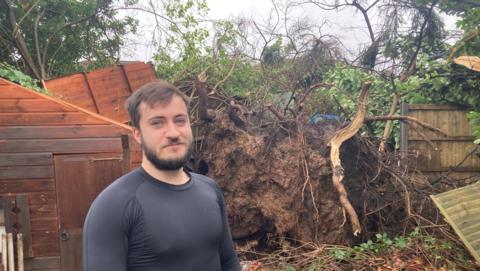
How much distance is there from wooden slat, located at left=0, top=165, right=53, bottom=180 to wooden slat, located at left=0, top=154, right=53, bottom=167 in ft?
0.15

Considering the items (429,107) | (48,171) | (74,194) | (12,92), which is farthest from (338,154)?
(12,92)

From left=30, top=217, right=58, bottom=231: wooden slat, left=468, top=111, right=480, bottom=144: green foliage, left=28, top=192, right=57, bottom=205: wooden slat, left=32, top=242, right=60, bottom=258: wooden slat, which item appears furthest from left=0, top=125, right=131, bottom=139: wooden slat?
left=468, top=111, right=480, bottom=144: green foliage

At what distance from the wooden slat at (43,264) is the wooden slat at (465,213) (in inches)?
167

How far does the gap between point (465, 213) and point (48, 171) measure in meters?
4.48

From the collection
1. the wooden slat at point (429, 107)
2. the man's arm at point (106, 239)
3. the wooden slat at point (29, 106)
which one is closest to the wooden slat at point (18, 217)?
the wooden slat at point (29, 106)

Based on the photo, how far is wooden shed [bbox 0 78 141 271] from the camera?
5.02 metres

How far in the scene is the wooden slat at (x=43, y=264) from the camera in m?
5.01

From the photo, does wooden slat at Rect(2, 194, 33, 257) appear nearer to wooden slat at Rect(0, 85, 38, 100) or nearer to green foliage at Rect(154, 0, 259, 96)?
wooden slat at Rect(0, 85, 38, 100)

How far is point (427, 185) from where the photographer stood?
5816mm

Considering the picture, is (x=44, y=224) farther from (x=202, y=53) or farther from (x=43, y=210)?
(x=202, y=53)

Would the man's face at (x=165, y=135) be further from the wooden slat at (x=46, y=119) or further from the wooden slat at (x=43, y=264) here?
the wooden slat at (x=43, y=264)

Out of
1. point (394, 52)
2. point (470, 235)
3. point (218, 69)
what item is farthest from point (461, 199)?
point (394, 52)

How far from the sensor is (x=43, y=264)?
5043 mm

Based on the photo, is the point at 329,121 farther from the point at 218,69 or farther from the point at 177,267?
the point at 177,267
